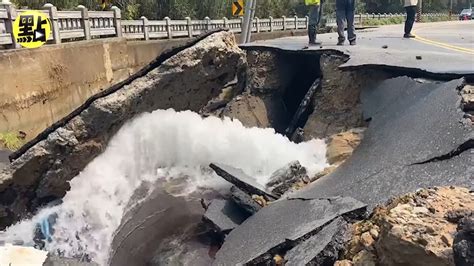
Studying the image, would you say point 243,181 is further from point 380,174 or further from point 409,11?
point 409,11

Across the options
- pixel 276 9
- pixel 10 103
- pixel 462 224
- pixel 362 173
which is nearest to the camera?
pixel 462 224

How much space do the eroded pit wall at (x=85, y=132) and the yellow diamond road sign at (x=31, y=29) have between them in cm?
334

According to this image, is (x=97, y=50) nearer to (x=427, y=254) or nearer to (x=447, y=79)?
(x=447, y=79)

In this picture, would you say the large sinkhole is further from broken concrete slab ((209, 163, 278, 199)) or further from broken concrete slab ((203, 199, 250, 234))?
broken concrete slab ((209, 163, 278, 199))

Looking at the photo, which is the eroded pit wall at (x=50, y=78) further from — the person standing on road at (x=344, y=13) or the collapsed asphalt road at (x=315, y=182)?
the person standing on road at (x=344, y=13)

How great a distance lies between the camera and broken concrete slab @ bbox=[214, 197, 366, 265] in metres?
4.06

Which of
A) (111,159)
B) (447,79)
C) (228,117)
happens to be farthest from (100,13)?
(447,79)

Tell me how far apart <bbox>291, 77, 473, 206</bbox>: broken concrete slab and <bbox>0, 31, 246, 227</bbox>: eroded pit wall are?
9.35 feet

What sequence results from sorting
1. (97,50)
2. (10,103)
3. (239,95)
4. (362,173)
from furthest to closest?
(97,50) < (239,95) < (10,103) < (362,173)

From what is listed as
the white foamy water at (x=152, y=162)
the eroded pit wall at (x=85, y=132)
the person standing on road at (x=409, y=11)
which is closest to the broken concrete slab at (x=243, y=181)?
the white foamy water at (x=152, y=162)

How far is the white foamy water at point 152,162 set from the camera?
611 centimetres

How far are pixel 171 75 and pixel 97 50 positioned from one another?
202 inches

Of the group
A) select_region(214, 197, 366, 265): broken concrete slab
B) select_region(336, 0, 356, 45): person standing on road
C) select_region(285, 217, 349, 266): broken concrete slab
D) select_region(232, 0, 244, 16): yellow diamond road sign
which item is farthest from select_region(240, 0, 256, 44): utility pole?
select_region(285, 217, 349, 266): broken concrete slab

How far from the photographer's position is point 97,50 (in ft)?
36.9
